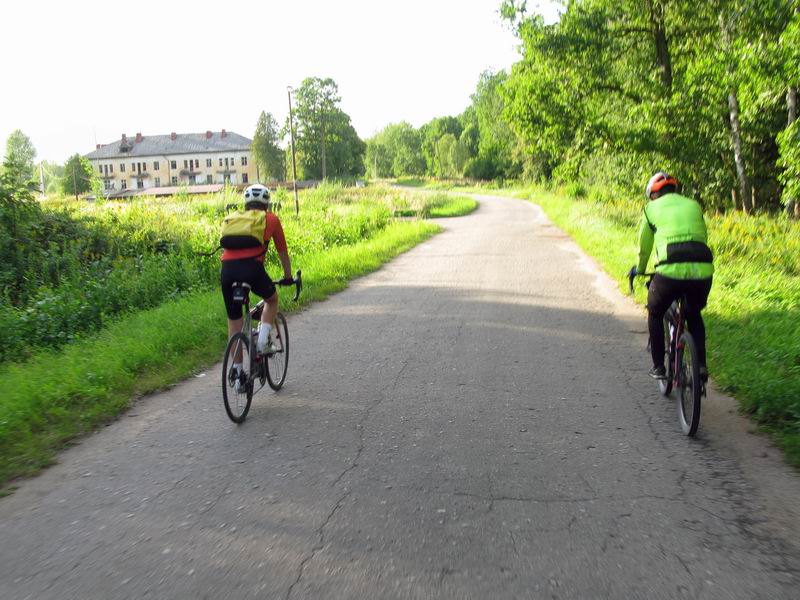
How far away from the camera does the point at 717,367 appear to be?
6.27m

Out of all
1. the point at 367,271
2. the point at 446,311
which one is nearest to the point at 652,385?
the point at 446,311

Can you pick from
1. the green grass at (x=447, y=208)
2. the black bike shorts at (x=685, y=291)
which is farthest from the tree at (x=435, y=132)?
the black bike shorts at (x=685, y=291)

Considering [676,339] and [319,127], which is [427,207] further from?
[319,127]

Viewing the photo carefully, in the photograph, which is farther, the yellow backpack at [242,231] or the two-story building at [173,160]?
the two-story building at [173,160]

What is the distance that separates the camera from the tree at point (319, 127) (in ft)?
297

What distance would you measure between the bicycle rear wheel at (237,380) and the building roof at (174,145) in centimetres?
11099

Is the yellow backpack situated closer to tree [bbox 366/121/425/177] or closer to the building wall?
the building wall

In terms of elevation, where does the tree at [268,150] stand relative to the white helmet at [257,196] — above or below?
above

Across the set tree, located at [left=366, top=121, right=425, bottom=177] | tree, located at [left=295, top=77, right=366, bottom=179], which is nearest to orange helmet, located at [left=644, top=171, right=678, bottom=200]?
tree, located at [left=295, top=77, right=366, bottom=179]

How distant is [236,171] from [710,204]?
9652 centimetres

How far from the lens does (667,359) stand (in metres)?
5.64

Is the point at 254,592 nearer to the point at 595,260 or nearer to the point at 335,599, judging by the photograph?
the point at 335,599

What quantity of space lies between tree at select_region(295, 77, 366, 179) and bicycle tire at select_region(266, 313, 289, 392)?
85.4m

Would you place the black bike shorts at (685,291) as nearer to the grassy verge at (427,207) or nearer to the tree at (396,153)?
the grassy verge at (427,207)
